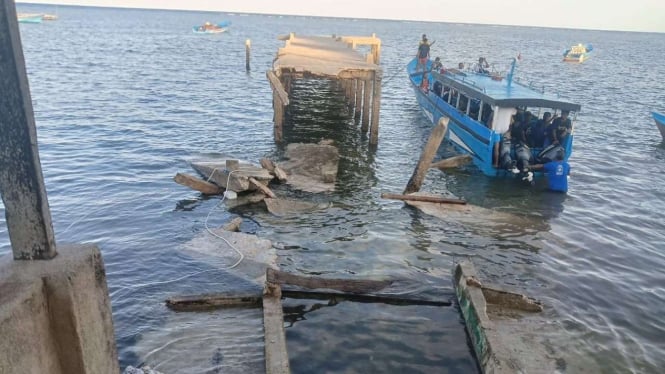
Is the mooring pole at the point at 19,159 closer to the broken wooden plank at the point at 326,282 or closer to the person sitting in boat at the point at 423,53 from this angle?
the broken wooden plank at the point at 326,282

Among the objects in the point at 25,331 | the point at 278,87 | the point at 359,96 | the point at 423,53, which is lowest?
the point at 359,96

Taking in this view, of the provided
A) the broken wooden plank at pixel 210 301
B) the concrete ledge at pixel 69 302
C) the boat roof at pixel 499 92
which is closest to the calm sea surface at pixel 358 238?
the broken wooden plank at pixel 210 301

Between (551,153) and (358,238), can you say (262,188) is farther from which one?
(551,153)

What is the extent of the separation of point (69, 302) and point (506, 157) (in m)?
14.3

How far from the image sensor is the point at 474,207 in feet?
43.0

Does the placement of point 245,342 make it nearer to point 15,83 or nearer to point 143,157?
point 15,83

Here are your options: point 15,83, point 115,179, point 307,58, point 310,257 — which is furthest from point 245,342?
point 307,58

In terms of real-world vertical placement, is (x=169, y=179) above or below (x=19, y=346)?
below

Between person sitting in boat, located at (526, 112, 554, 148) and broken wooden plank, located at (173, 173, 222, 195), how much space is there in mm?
9836

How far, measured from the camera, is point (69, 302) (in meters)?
2.89

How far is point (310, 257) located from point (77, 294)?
7192mm

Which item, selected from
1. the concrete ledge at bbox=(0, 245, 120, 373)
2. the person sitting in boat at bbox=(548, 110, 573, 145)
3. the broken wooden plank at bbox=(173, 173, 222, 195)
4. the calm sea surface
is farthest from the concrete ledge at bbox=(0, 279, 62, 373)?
the person sitting in boat at bbox=(548, 110, 573, 145)

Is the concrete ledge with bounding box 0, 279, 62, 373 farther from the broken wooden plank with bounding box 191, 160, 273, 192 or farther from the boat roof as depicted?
the boat roof

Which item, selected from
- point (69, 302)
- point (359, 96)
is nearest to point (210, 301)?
point (69, 302)
